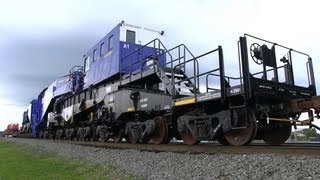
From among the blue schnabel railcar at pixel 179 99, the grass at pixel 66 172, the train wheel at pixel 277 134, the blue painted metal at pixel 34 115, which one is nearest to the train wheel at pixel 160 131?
the blue schnabel railcar at pixel 179 99

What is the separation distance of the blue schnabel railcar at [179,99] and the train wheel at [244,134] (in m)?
0.02

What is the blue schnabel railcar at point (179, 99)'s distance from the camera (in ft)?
26.3

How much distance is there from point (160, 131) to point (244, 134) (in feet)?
11.0

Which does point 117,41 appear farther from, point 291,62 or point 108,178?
point 108,178

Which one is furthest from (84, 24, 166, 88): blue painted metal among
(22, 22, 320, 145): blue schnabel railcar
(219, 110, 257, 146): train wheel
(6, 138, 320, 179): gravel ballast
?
(6, 138, 320, 179): gravel ballast

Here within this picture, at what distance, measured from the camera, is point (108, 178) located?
6.11m

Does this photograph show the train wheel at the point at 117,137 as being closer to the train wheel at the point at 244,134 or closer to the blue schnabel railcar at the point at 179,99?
the blue schnabel railcar at the point at 179,99

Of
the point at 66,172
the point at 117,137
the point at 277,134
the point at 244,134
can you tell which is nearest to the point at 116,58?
the point at 117,137

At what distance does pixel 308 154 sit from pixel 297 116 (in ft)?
9.06

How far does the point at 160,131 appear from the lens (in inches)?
430

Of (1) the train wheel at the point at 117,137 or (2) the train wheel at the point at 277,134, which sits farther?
(1) the train wheel at the point at 117,137

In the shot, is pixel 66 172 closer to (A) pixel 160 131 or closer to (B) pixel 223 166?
(B) pixel 223 166

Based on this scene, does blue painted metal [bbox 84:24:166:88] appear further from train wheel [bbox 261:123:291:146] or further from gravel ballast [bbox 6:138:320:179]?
gravel ballast [bbox 6:138:320:179]

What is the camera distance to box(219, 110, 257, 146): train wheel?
786cm
